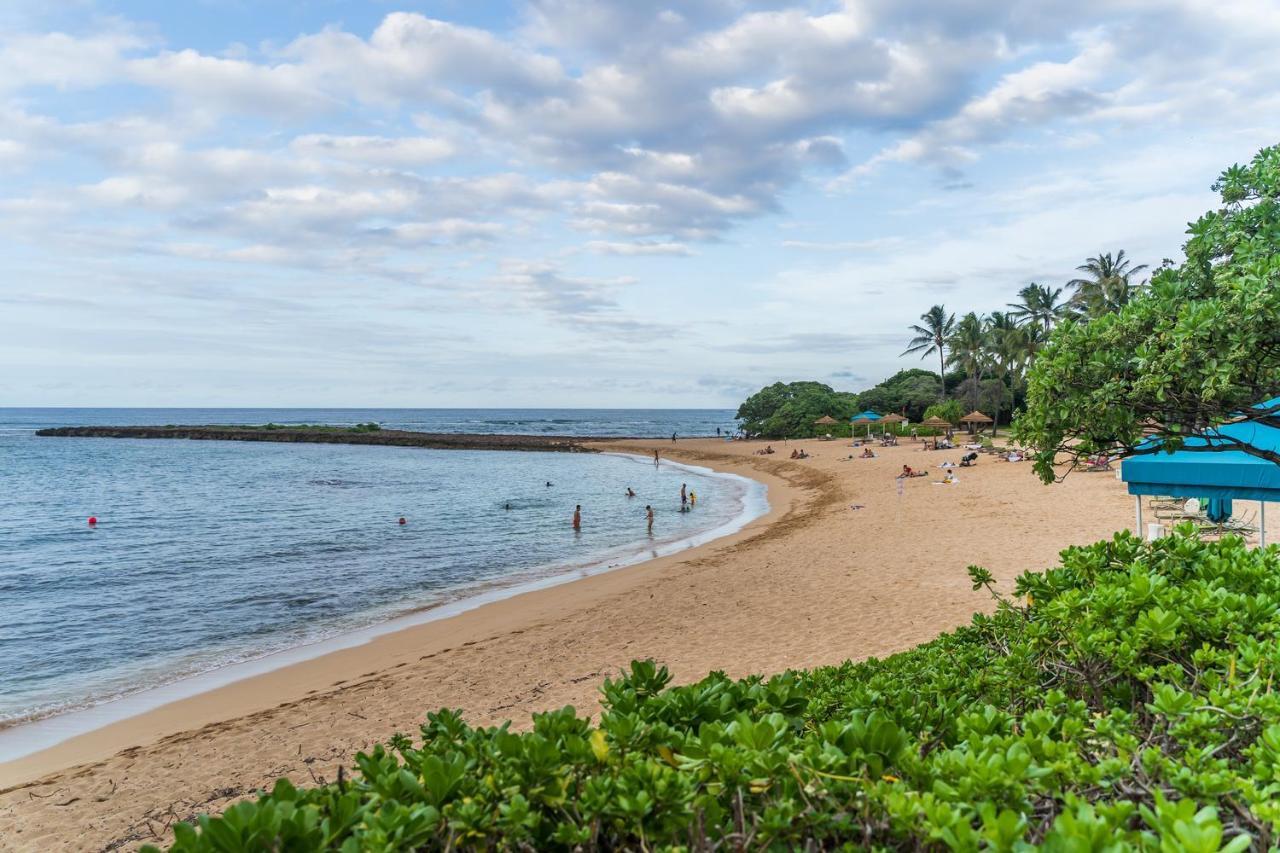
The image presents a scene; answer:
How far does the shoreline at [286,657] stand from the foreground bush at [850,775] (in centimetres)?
949

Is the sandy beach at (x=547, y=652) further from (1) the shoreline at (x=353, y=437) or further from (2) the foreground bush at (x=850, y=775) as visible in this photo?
(1) the shoreline at (x=353, y=437)

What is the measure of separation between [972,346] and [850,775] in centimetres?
6282

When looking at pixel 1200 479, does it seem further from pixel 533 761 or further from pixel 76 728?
pixel 76 728

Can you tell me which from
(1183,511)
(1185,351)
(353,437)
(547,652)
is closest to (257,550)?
(547,652)

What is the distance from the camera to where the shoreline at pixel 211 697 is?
8711 mm

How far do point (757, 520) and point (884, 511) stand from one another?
14.5ft

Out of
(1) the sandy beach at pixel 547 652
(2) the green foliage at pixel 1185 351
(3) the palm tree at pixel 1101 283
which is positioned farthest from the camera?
(3) the palm tree at pixel 1101 283

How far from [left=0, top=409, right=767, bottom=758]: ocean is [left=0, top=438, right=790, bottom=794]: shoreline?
47 centimetres

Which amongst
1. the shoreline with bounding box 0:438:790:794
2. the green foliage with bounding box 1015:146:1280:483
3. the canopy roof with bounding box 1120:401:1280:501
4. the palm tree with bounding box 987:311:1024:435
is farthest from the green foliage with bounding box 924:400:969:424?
the green foliage with bounding box 1015:146:1280:483

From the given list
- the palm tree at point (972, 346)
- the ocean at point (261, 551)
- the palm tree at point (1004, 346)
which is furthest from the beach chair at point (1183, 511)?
the palm tree at point (972, 346)

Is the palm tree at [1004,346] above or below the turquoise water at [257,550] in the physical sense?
above

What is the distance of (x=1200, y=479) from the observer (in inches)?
248

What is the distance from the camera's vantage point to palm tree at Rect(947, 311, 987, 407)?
5788cm

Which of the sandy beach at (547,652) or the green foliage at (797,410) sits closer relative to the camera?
the sandy beach at (547,652)
